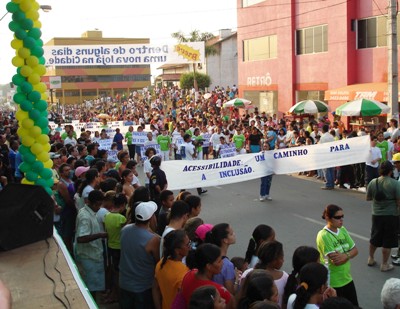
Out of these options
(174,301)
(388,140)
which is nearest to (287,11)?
(388,140)

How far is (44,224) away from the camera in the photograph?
5.86 metres

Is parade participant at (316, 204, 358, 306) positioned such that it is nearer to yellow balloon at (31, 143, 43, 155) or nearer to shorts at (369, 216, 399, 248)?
shorts at (369, 216, 399, 248)

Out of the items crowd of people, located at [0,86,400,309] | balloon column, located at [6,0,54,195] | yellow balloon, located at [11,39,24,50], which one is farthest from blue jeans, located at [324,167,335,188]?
yellow balloon, located at [11,39,24,50]

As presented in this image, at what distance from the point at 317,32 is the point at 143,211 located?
23066 mm

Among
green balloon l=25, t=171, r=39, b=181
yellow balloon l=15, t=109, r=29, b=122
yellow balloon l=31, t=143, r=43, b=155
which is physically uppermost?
yellow balloon l=15, t=109, r=29, b=122

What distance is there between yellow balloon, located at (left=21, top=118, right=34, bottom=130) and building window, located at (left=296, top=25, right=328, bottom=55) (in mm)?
21769

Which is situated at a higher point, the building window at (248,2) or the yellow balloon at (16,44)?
the building window at (248,2)

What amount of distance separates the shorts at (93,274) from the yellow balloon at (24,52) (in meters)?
2.62

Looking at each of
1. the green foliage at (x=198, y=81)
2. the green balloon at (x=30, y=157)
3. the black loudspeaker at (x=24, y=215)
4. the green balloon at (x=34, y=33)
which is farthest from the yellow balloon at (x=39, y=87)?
the green foliage at (x=198, y=81)

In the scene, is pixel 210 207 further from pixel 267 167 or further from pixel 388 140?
pixel 388 140

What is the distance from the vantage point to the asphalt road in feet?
26.1

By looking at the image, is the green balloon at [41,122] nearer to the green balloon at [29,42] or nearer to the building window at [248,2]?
the green balloon at [29,42]

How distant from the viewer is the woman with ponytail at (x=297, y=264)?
14.7ft

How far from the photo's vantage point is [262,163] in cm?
1312
